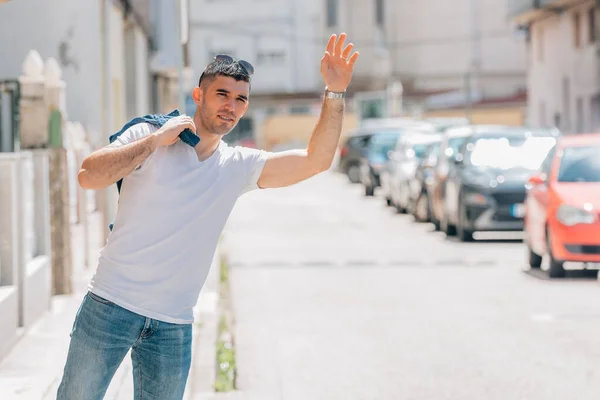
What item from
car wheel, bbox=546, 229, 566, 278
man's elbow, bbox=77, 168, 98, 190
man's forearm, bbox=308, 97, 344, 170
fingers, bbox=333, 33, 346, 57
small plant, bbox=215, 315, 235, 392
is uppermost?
fingers, bbox=333, 33, 346, 57

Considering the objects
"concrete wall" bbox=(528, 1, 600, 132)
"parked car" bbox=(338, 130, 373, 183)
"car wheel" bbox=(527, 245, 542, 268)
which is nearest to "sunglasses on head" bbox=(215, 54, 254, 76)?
"car wheel" bbox=(527, 245, 542, 268)

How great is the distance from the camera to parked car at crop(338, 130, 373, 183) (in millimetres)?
45562

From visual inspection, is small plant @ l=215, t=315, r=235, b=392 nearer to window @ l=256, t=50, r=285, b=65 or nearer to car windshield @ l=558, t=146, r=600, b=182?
car windshield @ l=558, t=146, r=600, b=182


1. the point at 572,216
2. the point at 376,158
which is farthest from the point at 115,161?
the point at 376,158

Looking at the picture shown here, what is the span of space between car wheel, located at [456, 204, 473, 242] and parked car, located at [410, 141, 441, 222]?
12.3 feet

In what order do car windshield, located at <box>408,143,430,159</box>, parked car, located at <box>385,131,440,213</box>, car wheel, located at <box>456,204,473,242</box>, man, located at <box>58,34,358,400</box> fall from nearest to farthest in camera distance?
man, located at <box>58,34,358,400</box>
car wheel, located at <box>456,204,473,242</box>
parked car, located at <box>385,131,440,213</box>
car windshield, located at <box>408,143,430,159</box>

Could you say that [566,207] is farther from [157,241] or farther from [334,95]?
[157,241]

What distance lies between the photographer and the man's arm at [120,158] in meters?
4.58

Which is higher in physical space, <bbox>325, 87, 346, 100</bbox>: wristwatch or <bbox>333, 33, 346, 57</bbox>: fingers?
<bbox>333, 33, 346, 57</bbox>: fingers

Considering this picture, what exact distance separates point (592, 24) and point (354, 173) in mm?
8937

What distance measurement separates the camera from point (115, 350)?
481cm

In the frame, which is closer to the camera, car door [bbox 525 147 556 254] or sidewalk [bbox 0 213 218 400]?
sidewalk [bbox 0 213 218 400]

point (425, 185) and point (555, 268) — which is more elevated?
point (425, 185)

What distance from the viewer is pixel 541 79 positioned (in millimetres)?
51875
